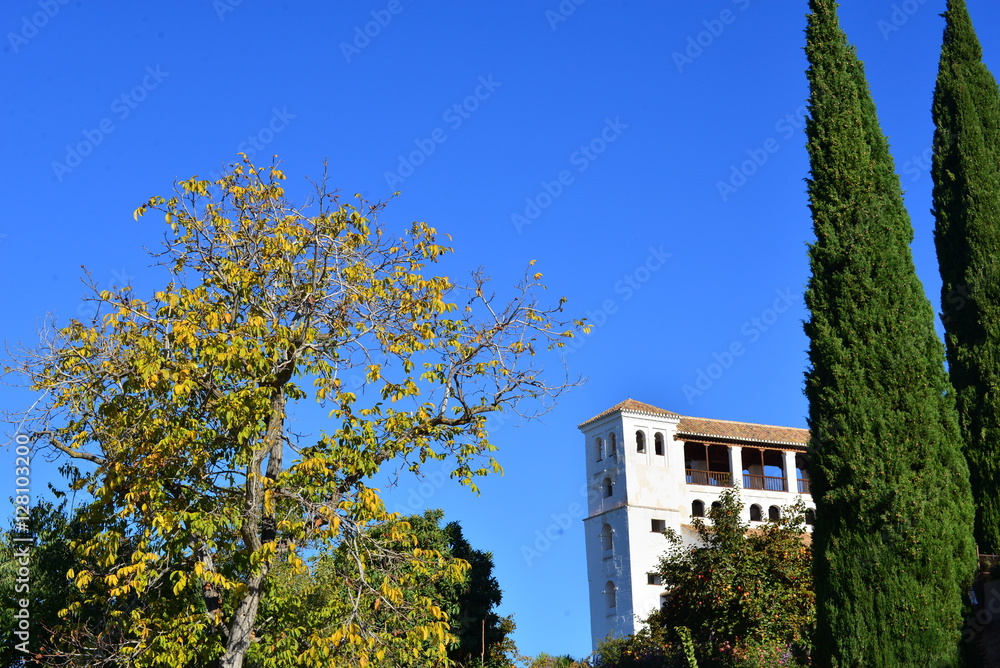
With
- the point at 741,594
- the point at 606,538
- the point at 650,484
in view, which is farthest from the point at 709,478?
the point at 741,594

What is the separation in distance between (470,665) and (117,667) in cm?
1669

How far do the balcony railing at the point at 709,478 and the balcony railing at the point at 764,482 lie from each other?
1.61m

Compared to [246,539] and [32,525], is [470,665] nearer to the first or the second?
[32,525]

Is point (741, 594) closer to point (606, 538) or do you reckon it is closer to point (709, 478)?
point (606, 538)

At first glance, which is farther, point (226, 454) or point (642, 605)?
point (642, 605)

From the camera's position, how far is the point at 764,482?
1898 inches

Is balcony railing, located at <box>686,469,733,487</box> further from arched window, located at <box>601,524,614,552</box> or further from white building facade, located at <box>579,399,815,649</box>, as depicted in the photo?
arched window, located at <box>601,524,614,552</box>

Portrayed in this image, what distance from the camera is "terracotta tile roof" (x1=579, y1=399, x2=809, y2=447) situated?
149 ft

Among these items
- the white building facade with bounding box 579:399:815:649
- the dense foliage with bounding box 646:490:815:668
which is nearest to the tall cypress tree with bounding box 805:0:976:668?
the dense foliage with bounding box 646:490:815:668

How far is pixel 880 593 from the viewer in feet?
43.4

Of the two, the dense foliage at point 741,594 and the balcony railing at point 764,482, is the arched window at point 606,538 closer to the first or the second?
the balcony railing at point 764,482

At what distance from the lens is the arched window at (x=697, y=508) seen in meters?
45.6

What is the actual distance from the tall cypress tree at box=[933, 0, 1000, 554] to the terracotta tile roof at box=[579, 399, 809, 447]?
2689 centimetres

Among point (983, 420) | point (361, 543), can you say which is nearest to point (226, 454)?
point (361, 543)
